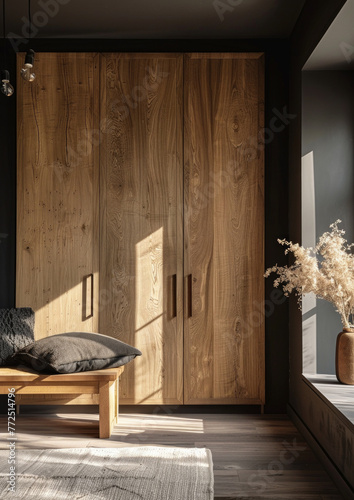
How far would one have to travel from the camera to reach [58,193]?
4.23 metres

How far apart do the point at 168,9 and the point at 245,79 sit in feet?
2.66

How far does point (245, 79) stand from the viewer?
426 centimetres

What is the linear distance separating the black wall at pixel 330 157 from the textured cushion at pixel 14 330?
2.05 m

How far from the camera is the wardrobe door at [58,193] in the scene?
13.8 ft

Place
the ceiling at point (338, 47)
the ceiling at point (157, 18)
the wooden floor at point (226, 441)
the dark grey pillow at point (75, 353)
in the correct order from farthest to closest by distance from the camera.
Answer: the ceiling at point (157, 18) → the dark grey pillow at point (75, 353) → the ceiling at point (338, 47) → the wooden floor at point (226, 441)

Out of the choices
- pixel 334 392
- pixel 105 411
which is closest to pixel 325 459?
pixel 334 392

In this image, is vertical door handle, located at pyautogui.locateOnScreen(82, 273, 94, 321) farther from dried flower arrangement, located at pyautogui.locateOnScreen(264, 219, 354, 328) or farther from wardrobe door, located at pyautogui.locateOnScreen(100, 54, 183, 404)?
dried flower arrangement, located at pyautogui.locateOnScreen(264, 219, 354, 328)

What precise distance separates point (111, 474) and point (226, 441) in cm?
92

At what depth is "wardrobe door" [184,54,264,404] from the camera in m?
4.20

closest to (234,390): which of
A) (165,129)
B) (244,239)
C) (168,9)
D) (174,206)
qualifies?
(244,239)

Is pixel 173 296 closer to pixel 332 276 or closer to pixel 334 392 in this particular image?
pixel 332 276

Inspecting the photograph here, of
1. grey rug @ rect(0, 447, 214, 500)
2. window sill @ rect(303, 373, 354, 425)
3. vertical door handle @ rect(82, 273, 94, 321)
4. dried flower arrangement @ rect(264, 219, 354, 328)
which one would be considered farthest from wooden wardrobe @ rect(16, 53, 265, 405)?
grey rug @ rect(0, 447, 214, 500)

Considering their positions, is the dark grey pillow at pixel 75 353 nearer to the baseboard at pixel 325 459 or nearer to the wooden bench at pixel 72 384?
the wooden bench at pixel 72 384

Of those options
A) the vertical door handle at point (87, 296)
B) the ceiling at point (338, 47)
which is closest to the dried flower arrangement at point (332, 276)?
the ceiling at point (338, 47)
